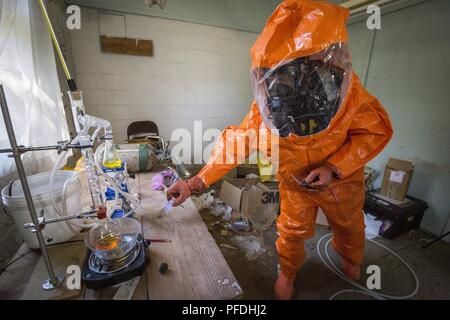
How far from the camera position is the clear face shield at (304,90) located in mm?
842

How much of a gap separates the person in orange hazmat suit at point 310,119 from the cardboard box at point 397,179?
1256mm

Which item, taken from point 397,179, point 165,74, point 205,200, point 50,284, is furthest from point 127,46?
point 397,179

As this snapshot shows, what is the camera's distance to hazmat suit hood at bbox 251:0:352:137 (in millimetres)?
784

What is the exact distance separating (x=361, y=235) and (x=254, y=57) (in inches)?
44.8

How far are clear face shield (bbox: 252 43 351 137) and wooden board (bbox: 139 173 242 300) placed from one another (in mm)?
554

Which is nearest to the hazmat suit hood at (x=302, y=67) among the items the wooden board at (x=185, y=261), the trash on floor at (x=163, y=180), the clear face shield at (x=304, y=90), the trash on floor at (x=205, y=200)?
the clear face shield at (x=304, y=90)

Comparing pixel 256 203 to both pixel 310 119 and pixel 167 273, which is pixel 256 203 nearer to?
pixel 310 119

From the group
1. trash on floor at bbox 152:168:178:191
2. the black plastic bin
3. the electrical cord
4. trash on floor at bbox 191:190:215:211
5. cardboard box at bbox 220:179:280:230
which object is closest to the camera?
trash on floor at bbox 152:168:178:191

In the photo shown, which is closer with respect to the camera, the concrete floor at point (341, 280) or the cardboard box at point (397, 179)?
the concrete floor at point (341, 280)

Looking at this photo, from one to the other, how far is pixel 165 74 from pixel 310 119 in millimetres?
2477

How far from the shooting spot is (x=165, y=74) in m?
2.86

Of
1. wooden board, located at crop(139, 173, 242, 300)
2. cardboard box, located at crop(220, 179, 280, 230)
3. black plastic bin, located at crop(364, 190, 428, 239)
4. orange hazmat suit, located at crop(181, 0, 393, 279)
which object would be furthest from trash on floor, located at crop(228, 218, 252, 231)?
black plastic bin, located at crop(364, 190, 428, 239)

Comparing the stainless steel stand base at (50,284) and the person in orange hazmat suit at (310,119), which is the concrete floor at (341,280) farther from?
the stainless steel stand base at (50,284)

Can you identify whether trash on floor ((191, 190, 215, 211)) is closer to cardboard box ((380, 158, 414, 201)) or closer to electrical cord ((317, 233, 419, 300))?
electrical cord ((317, 233, 419, 300))
